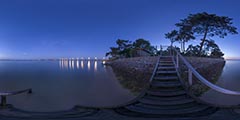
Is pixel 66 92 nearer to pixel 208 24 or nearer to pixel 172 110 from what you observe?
pixel 172 110

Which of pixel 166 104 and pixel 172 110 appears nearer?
pixel 172 110

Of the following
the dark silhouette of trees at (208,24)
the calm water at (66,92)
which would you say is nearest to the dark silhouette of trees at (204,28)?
the dark silhouette of trees at (208,24)

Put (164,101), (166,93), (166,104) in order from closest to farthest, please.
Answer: (166,104), (164,101), (166,93)

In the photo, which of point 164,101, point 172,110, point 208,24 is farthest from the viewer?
point 208,24

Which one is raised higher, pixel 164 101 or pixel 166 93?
pixel 166 93

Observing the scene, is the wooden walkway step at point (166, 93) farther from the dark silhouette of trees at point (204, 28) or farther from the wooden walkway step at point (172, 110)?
the dark silhouette of trees at point (204, 28)

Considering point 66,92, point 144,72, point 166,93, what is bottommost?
point 66,92

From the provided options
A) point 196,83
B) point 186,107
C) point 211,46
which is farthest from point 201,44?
point 186,107

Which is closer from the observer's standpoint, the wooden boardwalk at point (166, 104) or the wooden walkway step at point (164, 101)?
the wooden boardwalk at point (166, 104)

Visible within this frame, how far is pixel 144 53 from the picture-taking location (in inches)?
968

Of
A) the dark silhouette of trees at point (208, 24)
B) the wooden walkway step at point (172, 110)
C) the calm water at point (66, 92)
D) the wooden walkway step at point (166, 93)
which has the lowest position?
the calm water at point (66, 92)

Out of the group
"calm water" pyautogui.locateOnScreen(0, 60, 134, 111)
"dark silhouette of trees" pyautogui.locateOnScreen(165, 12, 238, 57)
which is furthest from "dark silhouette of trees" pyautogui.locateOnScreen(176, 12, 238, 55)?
"calm water" pyautogui.locateOnScreen(0, 60, 134, 111)

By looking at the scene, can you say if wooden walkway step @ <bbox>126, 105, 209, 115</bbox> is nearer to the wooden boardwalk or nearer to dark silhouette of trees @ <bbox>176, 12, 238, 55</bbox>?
the wooden boardwalk

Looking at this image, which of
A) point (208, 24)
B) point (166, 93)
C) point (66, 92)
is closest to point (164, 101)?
point (166, 93)
